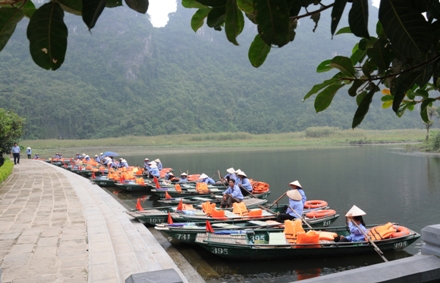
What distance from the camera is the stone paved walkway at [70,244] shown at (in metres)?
4.00

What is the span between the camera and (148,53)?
81.0 metres

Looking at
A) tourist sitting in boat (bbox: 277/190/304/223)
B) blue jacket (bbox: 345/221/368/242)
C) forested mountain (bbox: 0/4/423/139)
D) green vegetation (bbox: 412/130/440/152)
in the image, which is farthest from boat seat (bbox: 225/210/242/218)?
forested mountain (bbox: 0/4/423/139)

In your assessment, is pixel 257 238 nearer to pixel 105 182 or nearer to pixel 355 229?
pixel 355 229

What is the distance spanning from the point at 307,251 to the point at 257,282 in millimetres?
1170

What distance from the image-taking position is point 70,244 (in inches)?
196

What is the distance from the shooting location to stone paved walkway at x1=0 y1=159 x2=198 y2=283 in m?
4.00

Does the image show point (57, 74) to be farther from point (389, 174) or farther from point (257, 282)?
point (257, 282)

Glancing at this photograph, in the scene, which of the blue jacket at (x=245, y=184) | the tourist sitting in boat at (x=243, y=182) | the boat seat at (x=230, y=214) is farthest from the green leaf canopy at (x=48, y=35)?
the blue jacket at (x=245, y=184)

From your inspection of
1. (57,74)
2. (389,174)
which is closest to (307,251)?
(389,174)

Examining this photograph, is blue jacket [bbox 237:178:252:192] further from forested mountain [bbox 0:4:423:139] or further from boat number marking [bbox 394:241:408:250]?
forested mountain [bbox 0:4:423:139]

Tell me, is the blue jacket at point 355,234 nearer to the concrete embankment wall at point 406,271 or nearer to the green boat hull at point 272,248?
the green boat hull at point 272,248

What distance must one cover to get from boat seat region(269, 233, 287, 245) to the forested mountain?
168ft

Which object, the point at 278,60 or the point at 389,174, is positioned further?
the point at 278,60

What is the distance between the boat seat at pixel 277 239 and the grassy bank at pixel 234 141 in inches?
1515
